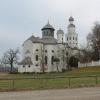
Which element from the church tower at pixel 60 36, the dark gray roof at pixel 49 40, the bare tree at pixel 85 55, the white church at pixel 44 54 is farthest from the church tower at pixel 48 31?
the bare tree at pixel 85 55

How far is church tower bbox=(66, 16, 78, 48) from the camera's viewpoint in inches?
5507

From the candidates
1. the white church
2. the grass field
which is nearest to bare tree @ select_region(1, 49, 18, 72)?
the white church

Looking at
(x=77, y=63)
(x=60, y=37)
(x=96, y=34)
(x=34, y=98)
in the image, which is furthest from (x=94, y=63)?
(x=34, y=98)

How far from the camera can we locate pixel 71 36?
140500 millimetres

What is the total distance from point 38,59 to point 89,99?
10363cm

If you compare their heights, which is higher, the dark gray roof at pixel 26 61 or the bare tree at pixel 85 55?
the bare tree at pixel 85 55

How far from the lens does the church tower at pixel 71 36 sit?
459 feet

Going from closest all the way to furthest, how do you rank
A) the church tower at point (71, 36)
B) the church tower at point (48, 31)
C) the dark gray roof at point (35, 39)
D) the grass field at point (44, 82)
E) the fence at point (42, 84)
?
the fence at point (42, 84)
the grass field at point (44, 82)
the dark gray roof at point (35, 39)
the church tower at point (48, 31)
the church tower at point (71, 36)

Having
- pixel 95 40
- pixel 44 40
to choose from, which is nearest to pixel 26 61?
pixel 44 40

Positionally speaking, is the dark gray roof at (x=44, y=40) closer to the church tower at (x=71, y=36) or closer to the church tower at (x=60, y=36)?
the church tower at (x=60, y=36)

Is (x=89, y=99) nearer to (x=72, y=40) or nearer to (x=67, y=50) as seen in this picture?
(x=67, y=50)

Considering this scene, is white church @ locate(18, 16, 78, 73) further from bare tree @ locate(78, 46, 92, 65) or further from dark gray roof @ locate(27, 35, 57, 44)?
bare tree @ locate(78, 46, 92, 65)

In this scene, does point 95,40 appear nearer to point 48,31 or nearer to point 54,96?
point 48,31

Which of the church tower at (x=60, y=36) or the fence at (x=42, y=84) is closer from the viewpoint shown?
the fence at (x=42, y=84)
